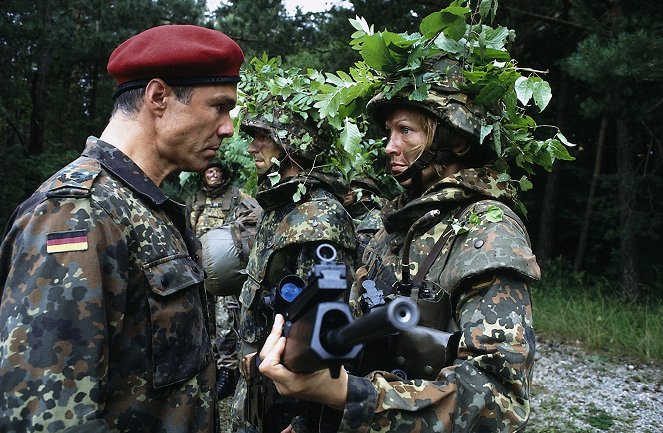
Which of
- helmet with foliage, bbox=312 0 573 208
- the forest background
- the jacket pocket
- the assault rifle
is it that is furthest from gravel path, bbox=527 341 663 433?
the assault rifle

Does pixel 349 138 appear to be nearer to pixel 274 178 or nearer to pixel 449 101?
pixel 274 178

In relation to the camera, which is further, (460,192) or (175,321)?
(460,192)

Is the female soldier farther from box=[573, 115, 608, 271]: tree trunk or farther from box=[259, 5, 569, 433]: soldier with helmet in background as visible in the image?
box=[573, 115, 608, 271]: tree trunk

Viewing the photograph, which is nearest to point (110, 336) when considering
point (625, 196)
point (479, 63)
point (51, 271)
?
point (51, 271)

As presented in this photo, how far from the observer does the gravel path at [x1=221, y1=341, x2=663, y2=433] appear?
19.4 feet

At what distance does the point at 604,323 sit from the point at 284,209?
7.00 meters

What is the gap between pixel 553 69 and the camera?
618 inches

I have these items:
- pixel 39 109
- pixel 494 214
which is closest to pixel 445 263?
pixel 494 214

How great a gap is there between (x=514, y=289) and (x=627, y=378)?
20.7 feet

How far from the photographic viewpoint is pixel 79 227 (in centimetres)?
158

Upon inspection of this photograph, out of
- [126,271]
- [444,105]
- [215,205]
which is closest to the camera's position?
[126,271]

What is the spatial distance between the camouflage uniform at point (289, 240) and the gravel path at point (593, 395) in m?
3.77

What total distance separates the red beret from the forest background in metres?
5.97

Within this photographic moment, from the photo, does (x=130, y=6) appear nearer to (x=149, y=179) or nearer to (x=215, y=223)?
(x=215, y=223)
